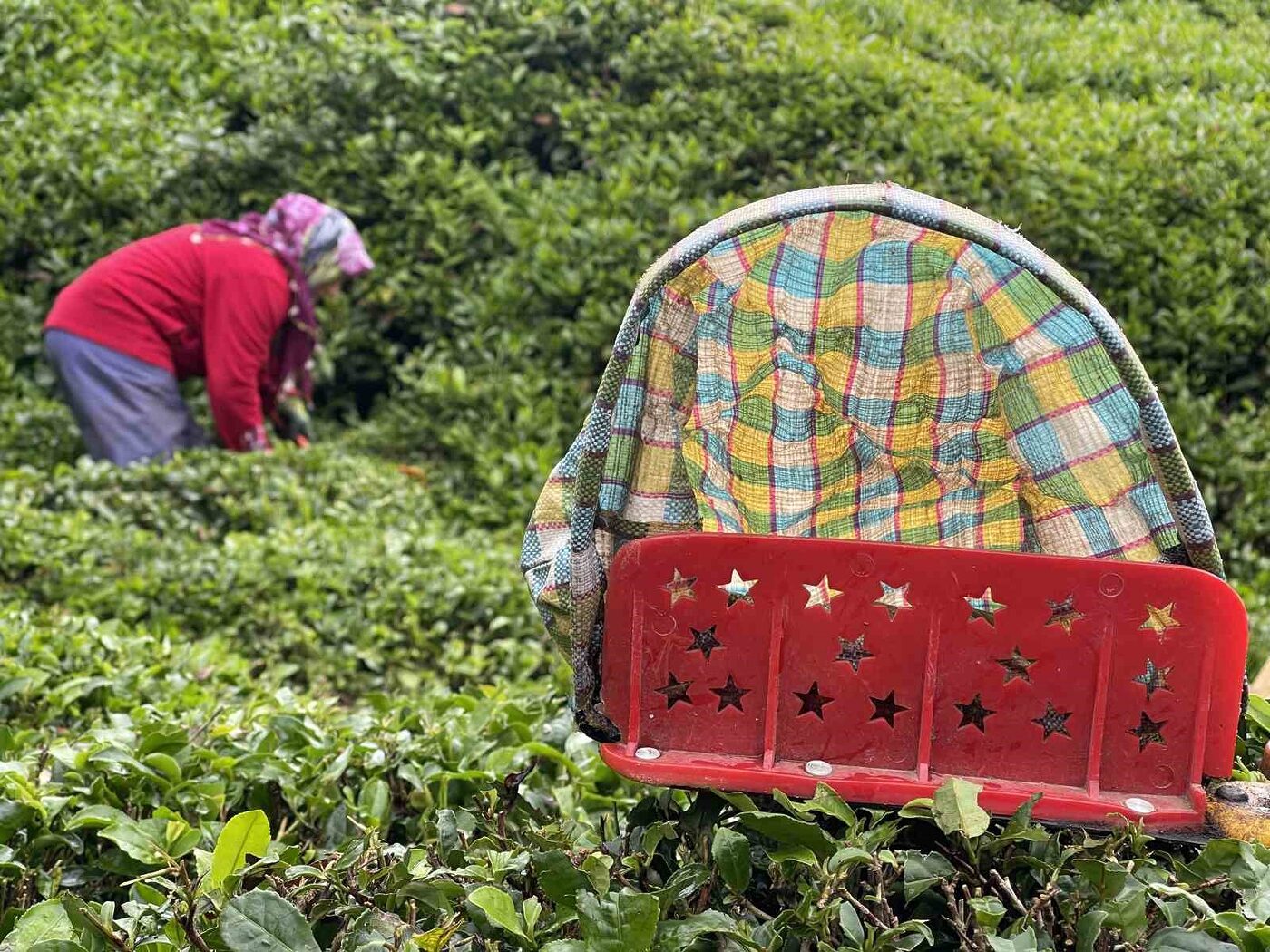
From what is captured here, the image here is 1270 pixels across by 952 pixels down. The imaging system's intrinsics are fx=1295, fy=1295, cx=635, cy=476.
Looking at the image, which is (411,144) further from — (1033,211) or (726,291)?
(726,291)

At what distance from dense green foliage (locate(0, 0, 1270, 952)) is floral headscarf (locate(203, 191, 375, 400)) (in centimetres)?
56

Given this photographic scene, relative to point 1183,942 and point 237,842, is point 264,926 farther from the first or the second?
point 1183,942

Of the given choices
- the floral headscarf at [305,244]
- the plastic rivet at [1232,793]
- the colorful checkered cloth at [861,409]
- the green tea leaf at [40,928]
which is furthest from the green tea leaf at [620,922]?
the floral headscarf at [305,244]

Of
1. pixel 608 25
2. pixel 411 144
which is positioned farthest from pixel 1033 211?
pixel 411 144

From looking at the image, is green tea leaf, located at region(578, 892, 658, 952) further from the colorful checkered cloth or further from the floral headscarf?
the floral headscarf

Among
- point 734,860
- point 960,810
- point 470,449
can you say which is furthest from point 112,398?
point 960,810

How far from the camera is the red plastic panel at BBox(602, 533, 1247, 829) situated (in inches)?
63.7

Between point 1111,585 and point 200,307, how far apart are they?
482 cm

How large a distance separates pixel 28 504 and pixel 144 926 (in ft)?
12.1

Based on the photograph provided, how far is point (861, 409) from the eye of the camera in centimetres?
188

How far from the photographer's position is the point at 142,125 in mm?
6805

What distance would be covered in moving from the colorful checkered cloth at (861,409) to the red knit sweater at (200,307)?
13.0ft

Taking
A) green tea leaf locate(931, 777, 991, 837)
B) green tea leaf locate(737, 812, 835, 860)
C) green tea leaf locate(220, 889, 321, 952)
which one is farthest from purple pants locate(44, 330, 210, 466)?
green tea leaf locate(931, 777, 991, 837)

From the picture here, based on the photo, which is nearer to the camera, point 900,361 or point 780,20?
Answer: point 900,361
